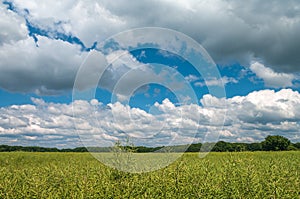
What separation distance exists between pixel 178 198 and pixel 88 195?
3023mm

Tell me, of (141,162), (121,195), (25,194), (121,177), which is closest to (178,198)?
(121,195)

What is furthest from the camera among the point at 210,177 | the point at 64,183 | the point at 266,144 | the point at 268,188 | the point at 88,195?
the point at 266,144

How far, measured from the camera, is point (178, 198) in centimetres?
1103

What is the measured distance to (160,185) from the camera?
40.3ft

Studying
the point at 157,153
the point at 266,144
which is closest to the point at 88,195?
the point at 157,153

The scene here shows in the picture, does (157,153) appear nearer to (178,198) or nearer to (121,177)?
(121,177)

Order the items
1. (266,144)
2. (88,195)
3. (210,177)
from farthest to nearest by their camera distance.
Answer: (266,144) < (210,177) < (88,195)

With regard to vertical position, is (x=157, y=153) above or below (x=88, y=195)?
above

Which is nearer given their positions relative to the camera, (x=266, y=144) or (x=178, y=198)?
(x=178, y=198)

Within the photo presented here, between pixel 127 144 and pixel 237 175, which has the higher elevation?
pixel 127 144

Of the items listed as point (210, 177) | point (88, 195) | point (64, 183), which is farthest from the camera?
point (64, 183)

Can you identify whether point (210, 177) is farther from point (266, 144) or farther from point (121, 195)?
point (266, 144)

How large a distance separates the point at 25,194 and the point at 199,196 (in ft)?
21.3

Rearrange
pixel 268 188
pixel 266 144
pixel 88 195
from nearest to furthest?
1. pixel 88 195
2. pixel 268 188
3. pixel 266 144
